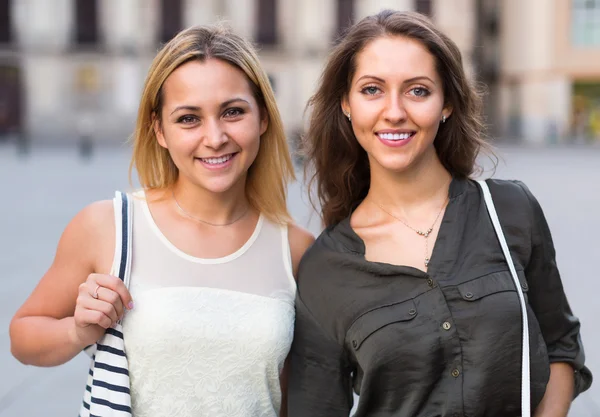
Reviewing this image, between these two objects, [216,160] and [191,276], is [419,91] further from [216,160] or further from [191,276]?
[191,276]

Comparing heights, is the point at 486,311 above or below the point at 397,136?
below

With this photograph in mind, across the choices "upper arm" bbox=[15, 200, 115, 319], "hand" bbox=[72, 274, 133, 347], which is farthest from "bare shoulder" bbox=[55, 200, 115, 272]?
"hand" bbox=[72, 274, 133, 347]

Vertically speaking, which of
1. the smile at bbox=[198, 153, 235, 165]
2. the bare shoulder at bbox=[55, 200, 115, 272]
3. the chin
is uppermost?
the smile at bbox=[198, 153, 235, 165]

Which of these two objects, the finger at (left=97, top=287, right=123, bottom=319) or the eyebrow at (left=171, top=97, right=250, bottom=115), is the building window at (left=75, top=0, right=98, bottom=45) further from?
the finger at (left=97, top=287, right=123, bottom=319)

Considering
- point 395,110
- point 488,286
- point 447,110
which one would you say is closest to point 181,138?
point 395,110

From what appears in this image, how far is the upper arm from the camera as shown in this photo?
8.14 ft

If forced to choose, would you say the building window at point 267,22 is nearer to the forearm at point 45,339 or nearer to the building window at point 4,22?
the building window at point 4,22

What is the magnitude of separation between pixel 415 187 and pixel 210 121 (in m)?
0.69

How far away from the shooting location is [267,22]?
135 ft

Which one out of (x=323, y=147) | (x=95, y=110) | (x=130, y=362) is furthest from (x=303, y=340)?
(x=95, y=110)

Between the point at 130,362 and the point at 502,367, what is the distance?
3.55ft

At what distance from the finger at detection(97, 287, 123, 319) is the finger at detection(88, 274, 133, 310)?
1 centimetres

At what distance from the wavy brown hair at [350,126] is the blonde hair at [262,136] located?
14cm

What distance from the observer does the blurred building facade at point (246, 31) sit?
37.9 m
